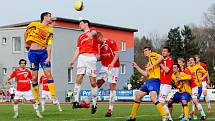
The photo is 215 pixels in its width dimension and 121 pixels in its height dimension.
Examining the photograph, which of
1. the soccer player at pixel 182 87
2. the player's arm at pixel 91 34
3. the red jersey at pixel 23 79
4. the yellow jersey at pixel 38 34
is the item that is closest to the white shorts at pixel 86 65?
the player's arm at pixel 91 34

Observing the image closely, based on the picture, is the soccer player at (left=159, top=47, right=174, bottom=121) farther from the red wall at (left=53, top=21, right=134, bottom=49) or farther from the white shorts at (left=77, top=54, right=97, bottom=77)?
the red wall at (left=53, top=21, right=134, bottom=49)

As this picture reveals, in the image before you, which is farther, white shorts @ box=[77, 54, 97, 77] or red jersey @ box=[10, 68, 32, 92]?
red jersey @ box=[10, 68, 32, 92]

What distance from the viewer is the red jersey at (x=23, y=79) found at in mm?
16906

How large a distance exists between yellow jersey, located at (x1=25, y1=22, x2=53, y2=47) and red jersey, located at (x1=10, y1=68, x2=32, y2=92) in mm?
2416

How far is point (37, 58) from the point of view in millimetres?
14961

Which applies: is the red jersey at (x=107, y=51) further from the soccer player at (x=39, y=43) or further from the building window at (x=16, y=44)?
the building window at (x=16, y=44)

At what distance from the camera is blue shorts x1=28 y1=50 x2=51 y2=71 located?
1489 cm

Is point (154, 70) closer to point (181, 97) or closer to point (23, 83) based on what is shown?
point (181, 97)

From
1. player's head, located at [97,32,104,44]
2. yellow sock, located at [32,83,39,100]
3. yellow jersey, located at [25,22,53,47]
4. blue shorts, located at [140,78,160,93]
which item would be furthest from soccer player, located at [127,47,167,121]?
yellow sock, located at [32,83,39,100]

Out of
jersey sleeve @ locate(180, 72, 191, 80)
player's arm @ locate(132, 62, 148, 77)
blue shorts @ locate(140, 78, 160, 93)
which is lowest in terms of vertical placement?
blue shorts @ locate(140, 78, 160, 93)

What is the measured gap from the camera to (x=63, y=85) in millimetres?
63656

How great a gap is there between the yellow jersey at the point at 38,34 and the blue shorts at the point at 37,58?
259mm

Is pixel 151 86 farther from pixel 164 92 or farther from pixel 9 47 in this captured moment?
pixel 9 47

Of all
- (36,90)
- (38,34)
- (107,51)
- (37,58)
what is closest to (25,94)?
(36,90)
